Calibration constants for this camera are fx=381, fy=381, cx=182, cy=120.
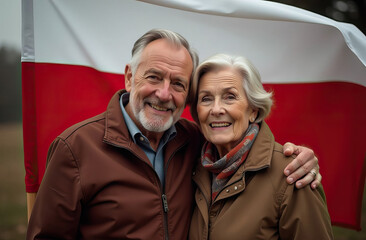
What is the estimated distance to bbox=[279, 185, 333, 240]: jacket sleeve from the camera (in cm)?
235

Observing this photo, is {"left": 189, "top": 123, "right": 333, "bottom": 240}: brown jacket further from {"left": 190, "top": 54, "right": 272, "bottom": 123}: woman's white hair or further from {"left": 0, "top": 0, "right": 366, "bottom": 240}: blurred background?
{"left": 0, "top": 0, "right": 366, "bottom": 240}: blurred background

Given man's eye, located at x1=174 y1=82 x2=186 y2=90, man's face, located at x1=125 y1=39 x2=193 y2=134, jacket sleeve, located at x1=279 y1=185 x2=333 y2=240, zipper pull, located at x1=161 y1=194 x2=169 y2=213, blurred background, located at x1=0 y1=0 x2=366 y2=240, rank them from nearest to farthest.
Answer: jacket sleeve, located at x1=279 y1=185 x2=333 y2=240
zipper pull, located at x1=161 y1=194 x2=169 y2=213
man's face, located at x1=125 y1=39 x2=193 y2=134
man's eye, located at x1=174 y1=82 x2=186 y2=90
blurred background, located at x1=0 y1=0 x2=366 y2=240

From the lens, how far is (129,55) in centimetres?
373

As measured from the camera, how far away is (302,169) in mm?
2451

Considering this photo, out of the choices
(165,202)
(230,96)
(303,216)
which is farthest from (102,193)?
(303,216)

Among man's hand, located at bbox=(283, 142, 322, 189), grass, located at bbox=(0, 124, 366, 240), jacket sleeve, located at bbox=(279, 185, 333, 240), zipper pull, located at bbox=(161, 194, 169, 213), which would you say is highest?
man's hand, located at bbox=(283, 142, 322, 189)

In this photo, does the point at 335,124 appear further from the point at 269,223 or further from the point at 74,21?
the point at 74,21

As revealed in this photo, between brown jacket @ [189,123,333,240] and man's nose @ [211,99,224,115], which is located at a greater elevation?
man's nose @ [211,99,224,115]

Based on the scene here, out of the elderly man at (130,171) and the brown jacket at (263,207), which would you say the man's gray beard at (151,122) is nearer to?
the elderly man at (130,171)

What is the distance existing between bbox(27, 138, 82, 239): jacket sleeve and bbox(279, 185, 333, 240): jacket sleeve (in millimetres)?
1305

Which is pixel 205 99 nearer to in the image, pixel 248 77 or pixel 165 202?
pixel 248 77

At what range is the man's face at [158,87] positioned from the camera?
280cm

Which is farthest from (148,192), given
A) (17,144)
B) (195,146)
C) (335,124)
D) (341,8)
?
(17,144)

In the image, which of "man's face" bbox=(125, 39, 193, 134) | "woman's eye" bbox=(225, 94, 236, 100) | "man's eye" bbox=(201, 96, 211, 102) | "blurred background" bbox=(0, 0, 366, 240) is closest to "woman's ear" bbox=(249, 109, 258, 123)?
"woman's eye" bbox=(225, 94, 236, 100)
